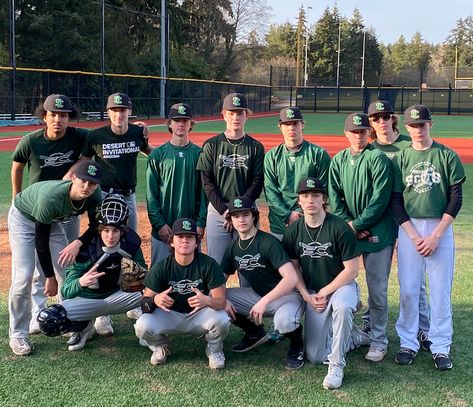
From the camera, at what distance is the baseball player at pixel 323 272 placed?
13.8 feet

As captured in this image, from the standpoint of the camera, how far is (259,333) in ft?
15.7

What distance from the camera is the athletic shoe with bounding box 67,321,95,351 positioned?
15.4 ft

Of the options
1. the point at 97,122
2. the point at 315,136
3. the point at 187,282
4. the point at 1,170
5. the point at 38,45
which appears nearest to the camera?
the point at 187,282

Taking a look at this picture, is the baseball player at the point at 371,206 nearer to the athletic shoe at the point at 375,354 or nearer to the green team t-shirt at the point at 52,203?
the athletic shoe at the point at 375,354

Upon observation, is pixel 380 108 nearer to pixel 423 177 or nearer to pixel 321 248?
pixel 423 177

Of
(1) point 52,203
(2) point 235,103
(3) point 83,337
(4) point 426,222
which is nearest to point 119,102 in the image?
(2) point 235,103

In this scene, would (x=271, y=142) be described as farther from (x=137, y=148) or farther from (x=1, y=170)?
(x=137, y=148)

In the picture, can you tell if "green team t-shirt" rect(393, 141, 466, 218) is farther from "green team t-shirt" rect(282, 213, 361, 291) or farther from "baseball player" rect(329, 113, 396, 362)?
"green team t-shirt" rect(282, 213, 361, 291)

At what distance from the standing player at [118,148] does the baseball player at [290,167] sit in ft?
4.30

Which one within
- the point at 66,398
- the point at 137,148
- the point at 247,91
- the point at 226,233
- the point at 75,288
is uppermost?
the point at 247,91

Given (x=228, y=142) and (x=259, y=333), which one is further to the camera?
(x=228, y=142)

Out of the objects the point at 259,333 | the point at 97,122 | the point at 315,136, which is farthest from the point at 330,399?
the point at 97,122

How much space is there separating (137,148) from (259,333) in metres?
2.04

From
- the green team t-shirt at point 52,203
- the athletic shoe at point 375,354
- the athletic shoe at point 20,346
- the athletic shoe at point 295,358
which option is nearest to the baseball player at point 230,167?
the green team t-shirt at point 52,203
